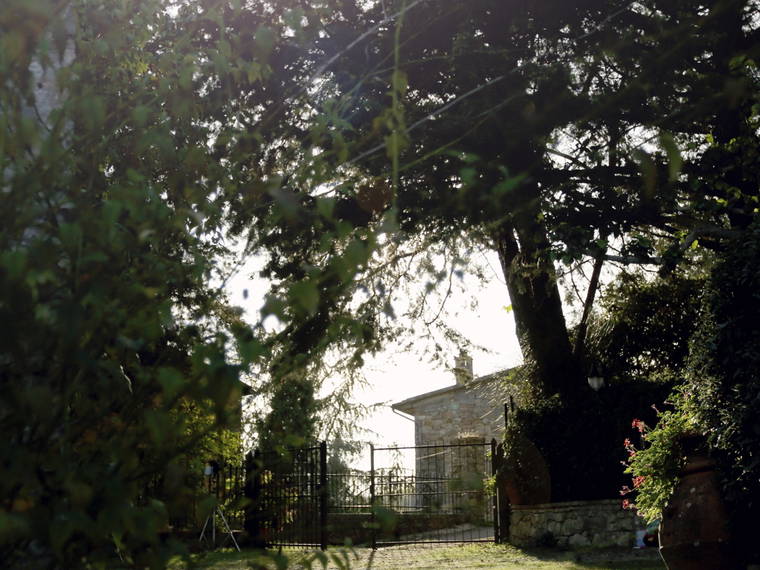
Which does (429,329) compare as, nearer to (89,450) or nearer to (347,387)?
(347,387)

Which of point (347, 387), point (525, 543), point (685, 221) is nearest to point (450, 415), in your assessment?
point (347, 387)

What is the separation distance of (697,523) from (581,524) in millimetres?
5771

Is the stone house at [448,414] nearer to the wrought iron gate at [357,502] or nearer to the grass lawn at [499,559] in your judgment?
the wrought iron gate at [357,502]

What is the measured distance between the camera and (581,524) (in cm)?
1188

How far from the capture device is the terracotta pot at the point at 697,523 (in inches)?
247

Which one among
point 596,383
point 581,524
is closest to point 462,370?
point 596,383

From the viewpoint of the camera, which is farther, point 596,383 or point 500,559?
point 596,383

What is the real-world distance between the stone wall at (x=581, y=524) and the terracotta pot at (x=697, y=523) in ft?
17.6

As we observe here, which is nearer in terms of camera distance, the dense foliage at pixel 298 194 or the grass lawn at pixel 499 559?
the dense foliage at pixel 298 194

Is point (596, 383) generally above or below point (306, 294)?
above

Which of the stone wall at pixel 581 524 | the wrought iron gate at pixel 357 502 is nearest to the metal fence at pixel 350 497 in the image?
the wrought iron gate at pixel 357 502

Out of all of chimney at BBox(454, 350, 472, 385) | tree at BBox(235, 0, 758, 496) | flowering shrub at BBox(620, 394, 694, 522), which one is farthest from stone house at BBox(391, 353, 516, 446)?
flowering shrub at BBox(620, 394, 694, 522)

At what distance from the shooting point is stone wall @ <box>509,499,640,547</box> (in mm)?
11711

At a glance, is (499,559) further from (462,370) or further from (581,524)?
(462,370)
